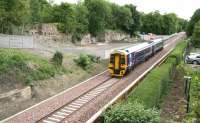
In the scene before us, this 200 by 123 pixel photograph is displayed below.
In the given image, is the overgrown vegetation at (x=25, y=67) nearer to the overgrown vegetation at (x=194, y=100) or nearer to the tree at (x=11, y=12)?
the tree at (x=11, y=12)

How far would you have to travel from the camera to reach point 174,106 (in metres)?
19.4

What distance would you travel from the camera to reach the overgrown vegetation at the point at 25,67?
2252 cm

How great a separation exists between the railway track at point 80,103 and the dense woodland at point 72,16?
45.4 feet

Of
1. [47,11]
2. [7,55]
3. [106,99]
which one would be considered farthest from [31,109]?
[47,11]

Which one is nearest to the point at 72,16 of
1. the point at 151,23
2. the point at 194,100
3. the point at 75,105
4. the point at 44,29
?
the point at 44,29

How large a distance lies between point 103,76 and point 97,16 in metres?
40.4

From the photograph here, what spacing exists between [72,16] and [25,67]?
32.5 meters

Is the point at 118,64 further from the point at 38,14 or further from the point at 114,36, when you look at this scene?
the point at 114,36

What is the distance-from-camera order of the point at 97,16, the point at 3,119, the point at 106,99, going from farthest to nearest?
1. the point at 97,16
2. the point at 106,99
3. the point at 3,119

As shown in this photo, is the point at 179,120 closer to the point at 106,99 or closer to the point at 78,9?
the point at 106,99

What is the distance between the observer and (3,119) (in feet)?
57.4

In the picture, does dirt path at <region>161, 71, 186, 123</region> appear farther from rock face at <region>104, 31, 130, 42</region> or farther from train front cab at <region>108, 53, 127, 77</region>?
rock face at <region>104, 31, 130, 42</region>

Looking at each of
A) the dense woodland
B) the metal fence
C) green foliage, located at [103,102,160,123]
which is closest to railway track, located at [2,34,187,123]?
green foliage, located at [103,102,160,123]

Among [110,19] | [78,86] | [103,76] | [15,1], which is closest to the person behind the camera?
[78,86]
